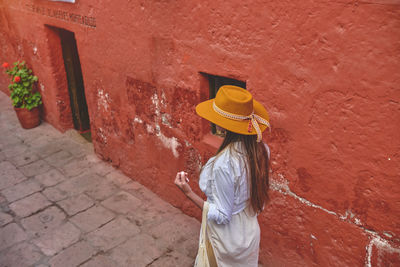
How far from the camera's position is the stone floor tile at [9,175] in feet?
17.1

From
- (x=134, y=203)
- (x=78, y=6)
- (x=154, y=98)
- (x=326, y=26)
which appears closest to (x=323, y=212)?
(x=326, y=26)

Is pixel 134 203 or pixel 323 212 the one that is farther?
pixel 134 203

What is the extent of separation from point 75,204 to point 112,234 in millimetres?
875

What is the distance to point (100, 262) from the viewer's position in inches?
145

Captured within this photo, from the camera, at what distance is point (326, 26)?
7.85ft

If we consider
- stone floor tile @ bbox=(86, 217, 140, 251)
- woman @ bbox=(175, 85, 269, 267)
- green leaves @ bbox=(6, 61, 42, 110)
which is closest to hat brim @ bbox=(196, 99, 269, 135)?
woman @ bbox=(175, 85, 269, 267)

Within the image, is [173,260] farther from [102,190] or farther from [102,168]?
[102,168]

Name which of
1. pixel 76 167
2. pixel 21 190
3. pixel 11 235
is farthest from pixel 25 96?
pixel 11 235

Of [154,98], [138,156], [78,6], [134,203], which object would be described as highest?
[78,6]

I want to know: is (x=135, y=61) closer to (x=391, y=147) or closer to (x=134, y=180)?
(x=134, y=180)

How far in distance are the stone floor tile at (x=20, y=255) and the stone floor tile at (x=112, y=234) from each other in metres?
0.55

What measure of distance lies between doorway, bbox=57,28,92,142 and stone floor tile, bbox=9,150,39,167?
3.20 feet

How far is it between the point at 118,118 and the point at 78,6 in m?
1.59

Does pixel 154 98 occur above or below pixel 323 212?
above
